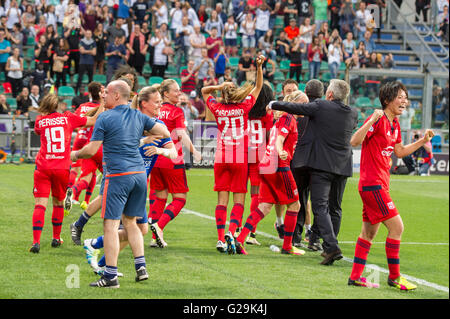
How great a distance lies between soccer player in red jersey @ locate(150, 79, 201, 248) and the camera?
30.0 feet

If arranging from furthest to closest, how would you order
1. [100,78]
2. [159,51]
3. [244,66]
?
1. [159,51]
2. [244,66]
3. [100,78]

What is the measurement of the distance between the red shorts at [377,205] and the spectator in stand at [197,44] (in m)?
18.3

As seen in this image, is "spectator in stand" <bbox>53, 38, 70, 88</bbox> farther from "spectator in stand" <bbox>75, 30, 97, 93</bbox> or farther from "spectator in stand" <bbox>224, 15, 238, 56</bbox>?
"spectator in stand" <bbox>224, 15, 238, 56</bbox>

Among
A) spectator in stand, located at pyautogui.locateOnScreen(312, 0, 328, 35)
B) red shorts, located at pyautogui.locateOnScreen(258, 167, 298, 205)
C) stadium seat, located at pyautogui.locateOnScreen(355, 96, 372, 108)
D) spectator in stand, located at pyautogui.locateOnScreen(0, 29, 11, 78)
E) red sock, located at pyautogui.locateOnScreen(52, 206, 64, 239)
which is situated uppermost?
spectator in stand, located at pyautogui.locateOnScreen(312, 0, 328, 35)

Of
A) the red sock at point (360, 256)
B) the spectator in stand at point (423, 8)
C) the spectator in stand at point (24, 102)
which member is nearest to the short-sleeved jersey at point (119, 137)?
the red sock at point (360, 256)

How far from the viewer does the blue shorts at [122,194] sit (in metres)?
6.39

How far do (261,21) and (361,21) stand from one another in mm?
5118

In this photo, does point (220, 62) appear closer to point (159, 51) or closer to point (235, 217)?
point (159, 51)

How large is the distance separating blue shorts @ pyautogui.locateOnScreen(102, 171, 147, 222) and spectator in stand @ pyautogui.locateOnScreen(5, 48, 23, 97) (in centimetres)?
1729

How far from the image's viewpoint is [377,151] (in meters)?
6.96

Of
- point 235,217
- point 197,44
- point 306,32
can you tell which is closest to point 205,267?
point 235,217

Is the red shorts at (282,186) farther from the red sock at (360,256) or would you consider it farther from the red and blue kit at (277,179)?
the red sock at (360,256)

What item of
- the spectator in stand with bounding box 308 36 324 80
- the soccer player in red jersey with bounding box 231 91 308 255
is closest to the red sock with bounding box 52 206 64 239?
the soccer player in red jersey with bounding box 231 91 308 255

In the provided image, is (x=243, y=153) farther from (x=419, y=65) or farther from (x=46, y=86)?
(x=419, y=65)
